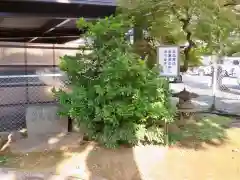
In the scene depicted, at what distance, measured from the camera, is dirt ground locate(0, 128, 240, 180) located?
15.0 feet

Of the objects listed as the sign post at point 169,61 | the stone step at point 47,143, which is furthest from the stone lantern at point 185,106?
the stone step at point 47,143

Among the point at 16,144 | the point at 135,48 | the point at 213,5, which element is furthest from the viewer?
the point at 135,48

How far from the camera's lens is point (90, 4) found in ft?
22.7

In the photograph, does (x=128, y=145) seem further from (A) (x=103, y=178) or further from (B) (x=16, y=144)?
(B) (x=16, y=144)

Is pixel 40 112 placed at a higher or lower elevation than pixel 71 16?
lower

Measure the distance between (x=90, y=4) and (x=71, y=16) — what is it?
0.59m

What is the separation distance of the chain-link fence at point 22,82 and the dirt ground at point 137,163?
175 centimetres

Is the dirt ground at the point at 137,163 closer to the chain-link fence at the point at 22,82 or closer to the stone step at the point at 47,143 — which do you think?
the stone step at the point at 47,143

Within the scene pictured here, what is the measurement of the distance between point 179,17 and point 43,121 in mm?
3541

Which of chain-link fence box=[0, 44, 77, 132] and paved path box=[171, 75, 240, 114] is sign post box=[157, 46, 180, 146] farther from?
chain-link fence box=[0, 44, 77, 132]

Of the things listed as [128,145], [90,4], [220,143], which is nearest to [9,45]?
[90,4]

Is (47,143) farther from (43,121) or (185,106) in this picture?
(185,106)

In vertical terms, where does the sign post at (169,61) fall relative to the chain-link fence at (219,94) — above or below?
above

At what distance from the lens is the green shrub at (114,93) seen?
477 centimetres
